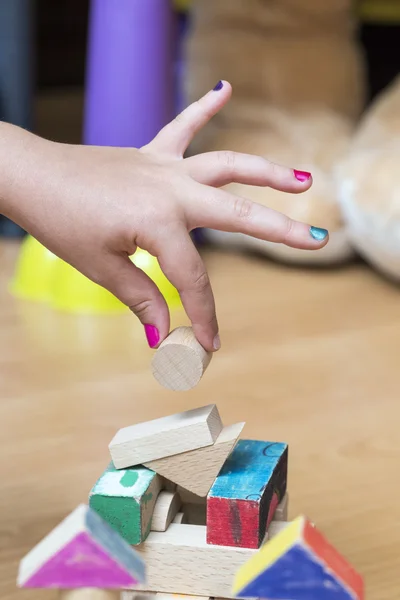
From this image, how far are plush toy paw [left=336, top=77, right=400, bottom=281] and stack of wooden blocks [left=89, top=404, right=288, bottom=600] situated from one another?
2.61ft

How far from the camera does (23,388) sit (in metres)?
1.05

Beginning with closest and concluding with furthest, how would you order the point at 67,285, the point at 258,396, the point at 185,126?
the point at 185,126, the point at 258,396, the point at 67,285

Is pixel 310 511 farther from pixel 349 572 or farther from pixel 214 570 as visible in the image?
pixel 349 572

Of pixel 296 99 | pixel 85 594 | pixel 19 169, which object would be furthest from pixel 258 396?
pixel 296 99

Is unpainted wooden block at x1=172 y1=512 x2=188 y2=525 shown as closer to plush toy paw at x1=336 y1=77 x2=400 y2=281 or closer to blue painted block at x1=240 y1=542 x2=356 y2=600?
blue painted block at x1=240 y1=542 x2=356 y2=600

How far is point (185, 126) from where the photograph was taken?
660 millimetres

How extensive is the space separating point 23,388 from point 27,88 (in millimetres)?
709

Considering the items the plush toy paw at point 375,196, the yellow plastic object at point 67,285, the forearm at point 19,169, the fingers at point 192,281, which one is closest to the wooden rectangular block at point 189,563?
the fingers at point 192,281

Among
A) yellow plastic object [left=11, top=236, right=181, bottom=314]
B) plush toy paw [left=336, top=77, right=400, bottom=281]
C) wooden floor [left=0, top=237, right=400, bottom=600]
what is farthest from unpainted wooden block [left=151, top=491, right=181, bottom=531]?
plush toy paw [left=336, top=77, right=400, bottom=281]

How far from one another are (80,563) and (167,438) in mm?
187

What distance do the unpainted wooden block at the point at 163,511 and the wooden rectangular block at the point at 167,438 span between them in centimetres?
3

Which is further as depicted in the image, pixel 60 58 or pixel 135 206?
pixel 60 58

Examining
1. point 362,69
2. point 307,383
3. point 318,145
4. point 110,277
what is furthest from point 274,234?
point 362,69

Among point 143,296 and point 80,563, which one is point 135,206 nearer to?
point 143,296
